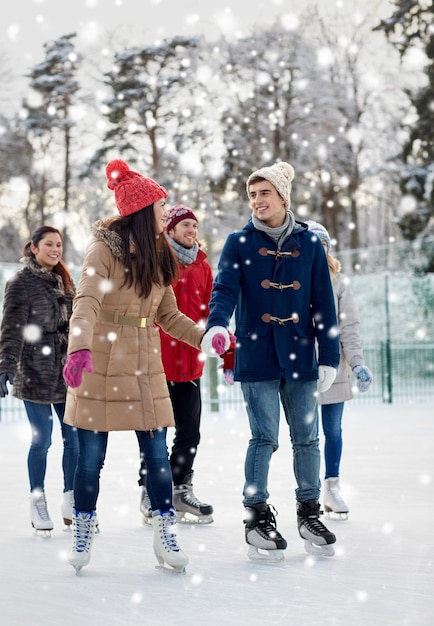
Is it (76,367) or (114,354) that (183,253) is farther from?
(76,367)

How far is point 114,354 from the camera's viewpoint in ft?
14.3

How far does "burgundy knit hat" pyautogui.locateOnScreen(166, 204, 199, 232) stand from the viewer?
19.0 feet

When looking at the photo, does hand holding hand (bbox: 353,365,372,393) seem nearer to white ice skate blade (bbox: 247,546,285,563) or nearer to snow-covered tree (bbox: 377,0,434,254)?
white ice skate blade (bbox: 247,546,285,563)

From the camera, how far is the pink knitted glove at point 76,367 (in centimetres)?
409

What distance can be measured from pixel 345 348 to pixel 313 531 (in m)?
1.40

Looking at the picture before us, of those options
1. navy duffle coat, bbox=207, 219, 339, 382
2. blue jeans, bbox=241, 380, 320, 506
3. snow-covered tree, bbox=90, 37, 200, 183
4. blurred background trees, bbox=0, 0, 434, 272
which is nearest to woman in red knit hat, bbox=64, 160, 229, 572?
navy duffle coat, bbox=207, 219, 339, 382

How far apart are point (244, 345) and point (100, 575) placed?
1183mm

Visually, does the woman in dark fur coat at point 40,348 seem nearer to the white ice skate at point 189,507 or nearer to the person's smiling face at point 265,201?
the white ice skate at point 189,507

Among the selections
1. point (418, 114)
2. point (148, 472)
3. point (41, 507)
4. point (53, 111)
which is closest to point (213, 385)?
point (418, 114)

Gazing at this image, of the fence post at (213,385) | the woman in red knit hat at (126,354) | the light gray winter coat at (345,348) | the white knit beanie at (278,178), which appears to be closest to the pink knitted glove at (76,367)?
the woman in red knit hat at (126,354)

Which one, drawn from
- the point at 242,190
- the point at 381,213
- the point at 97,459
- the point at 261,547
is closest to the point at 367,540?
the point at 261,547

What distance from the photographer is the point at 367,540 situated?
504 centimetres

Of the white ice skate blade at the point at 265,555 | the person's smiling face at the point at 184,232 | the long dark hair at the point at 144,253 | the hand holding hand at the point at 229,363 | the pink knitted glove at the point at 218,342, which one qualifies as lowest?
the white ice skate blade at the point at 265,555

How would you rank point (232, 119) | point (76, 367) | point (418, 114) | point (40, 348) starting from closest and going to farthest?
1. point (76, 367)
2. point (40, 348)
3. point (232, 119)
4. point (418, 114)
